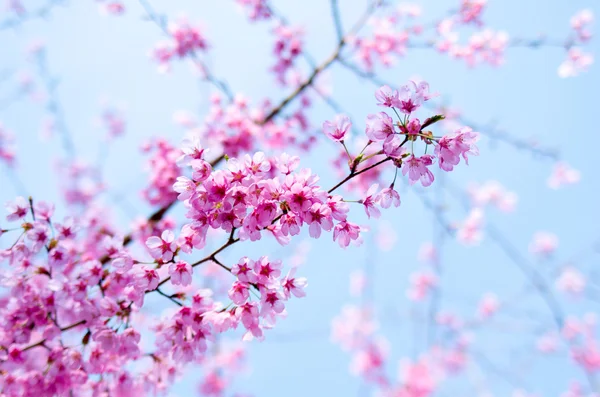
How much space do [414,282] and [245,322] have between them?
34.8 ft

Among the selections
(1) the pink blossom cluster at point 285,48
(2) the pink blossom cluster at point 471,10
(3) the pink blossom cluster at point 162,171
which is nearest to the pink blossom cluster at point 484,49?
(2) the pink blossom cluster at point 471,10

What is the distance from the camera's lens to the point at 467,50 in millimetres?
6340

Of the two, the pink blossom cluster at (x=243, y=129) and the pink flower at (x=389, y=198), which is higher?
the pink blossom cluster at (x=243, y=129)

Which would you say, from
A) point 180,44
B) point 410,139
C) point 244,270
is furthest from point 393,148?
point 180,44

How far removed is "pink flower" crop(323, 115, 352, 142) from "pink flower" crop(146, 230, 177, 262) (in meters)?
1.06

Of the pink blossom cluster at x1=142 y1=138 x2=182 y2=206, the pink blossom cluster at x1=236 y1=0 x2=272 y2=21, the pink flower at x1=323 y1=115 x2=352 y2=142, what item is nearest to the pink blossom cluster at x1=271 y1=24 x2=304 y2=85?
the pink blossom cluster at x1=236 y1=0 x2=272 y2=21

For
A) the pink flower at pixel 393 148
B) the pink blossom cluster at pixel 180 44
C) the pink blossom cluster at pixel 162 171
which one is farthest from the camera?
the pink blossom cluster at pixel 180 44

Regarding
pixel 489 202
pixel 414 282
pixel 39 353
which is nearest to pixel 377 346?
A: pixel 414 282

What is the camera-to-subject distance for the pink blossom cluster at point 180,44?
5.75 meters

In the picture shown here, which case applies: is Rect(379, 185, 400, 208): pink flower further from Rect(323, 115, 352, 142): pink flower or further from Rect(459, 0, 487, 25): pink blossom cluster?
Rect(459, 0, 487, 25): pink blossom cluster

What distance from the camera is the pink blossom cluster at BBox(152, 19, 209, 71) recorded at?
18.9 ft

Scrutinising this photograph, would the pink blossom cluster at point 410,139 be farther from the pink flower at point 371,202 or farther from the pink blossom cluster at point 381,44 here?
the pink blossom cluster at point 381,44

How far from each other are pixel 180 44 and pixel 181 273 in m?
4.71

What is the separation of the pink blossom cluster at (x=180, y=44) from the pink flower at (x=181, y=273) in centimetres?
449
